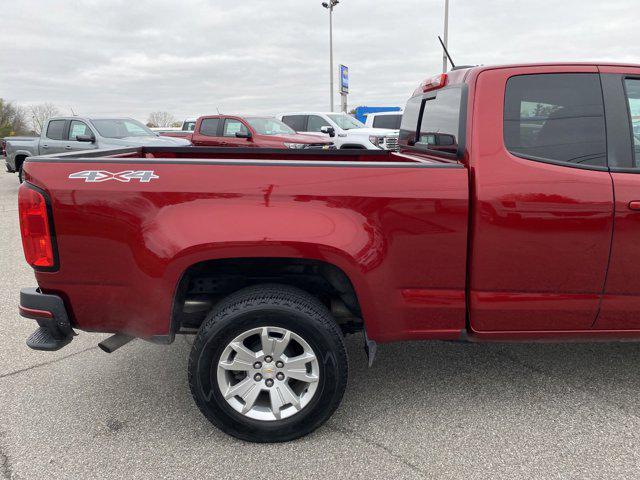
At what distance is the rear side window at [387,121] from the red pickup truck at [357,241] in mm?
13793

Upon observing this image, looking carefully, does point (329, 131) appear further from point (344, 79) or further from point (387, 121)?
point (344, 79)

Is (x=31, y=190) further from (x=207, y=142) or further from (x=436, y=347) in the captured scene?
(x=207, y=142)

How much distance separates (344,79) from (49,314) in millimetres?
31810

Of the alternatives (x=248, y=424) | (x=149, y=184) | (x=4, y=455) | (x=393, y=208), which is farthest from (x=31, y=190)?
(x=393, y=208)

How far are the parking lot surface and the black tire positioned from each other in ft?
0.35

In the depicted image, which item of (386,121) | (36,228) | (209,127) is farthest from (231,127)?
(36,228)

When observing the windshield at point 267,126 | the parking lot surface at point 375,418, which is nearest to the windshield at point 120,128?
the windshield at point 267,126

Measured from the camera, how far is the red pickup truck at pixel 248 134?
41.1ft

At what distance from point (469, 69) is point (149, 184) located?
1.76 metres

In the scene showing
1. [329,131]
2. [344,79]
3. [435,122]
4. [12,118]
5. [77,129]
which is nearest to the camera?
[435,122]

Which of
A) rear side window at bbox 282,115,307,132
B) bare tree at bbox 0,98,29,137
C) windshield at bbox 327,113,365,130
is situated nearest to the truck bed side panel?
windshield at bbox 327,113,365,130

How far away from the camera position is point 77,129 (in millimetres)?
11914

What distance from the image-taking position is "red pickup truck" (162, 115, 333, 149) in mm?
12516

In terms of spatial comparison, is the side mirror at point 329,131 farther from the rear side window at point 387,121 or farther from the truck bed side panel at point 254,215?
the truck bed side panel at point 254,215
